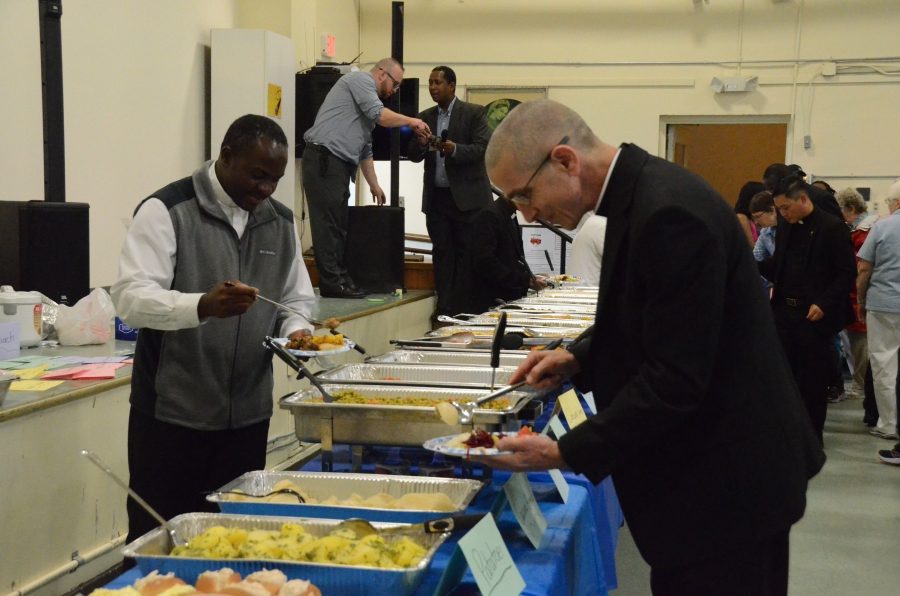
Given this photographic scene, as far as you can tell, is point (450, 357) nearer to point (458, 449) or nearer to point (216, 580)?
point (458, 449)

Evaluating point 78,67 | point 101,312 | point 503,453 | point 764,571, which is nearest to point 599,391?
point 503,453

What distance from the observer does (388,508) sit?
1.30 meters

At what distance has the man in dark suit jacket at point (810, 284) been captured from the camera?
13.9ft

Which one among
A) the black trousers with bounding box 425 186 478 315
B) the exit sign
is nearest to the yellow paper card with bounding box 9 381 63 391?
the black trousers with bounding box 425 186 478 315

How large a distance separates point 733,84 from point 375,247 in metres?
3.55

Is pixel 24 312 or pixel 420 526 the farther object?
pixel 24 312

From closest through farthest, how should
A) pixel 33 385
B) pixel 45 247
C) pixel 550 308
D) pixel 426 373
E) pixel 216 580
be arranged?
pixel 216 580, pixel 426 373, pixel 33 385, pixel 45 247, pixel 550 308

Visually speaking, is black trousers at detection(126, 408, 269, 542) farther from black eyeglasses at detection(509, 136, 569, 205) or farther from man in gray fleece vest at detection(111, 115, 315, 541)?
black eyeglasses at detection(509, 136, 569, 205)

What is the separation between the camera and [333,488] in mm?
1431

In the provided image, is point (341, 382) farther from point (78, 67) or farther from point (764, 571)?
point (78, 67)

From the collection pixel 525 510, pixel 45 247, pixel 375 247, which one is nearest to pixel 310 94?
pixel 375 247

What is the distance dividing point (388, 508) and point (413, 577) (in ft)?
0.84

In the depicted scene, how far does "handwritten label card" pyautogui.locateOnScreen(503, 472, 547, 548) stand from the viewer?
1.35 metres

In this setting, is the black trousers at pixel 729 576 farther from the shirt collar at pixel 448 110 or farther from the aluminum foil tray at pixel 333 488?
the shirt collar at pixel 448 110
